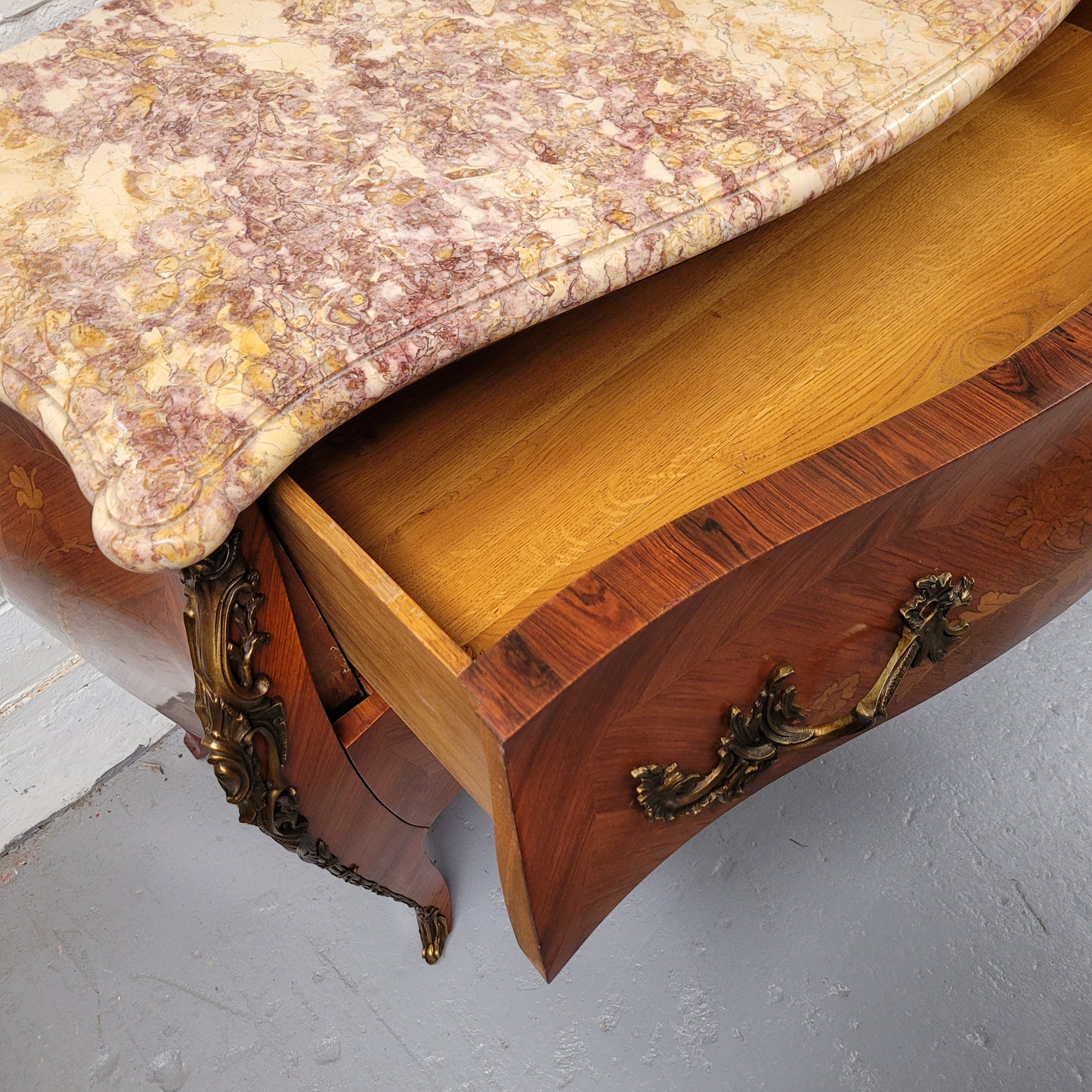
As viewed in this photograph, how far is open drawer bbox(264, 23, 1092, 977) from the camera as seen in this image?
427 millimetres

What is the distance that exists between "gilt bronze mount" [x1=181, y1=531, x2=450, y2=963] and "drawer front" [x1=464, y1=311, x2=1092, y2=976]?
14 centimetres

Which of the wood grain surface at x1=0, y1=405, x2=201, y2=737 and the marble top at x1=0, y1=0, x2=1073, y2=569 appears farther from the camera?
the wood grain surface at x1=0, y1=405, x2=201, y2=737

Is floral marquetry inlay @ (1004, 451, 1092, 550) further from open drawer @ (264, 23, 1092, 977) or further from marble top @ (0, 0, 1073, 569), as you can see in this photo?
marble top @ (0, 0, 1073, 569)

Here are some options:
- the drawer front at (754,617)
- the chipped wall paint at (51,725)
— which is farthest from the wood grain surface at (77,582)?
the chipped wall paint at (51,725)

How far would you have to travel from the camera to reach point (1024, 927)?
3.09 feet

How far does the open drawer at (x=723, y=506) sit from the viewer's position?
427 millimetres

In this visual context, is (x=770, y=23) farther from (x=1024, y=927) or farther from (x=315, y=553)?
(x=1024, y=927)

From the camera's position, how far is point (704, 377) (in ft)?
2.06

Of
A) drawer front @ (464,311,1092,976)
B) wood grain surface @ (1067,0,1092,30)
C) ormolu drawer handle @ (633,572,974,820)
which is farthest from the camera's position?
wood grain surface @ (1067,0,1092,30)

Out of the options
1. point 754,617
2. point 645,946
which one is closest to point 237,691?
point 754,617

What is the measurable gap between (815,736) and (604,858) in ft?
0.44

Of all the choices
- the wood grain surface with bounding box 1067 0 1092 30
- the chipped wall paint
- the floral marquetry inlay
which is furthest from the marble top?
the chipped wall paint

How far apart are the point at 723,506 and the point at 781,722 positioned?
0.16 metres

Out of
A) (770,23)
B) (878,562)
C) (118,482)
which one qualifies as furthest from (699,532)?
(770,23)
